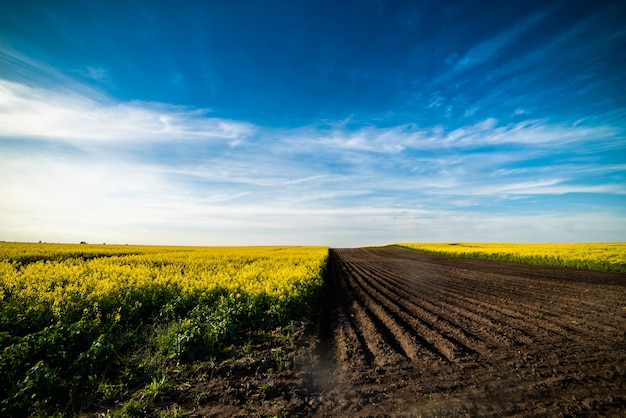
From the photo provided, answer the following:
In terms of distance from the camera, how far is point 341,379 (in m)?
5.84

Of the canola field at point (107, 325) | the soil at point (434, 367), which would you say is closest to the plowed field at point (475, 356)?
the soil at point (434, 367)

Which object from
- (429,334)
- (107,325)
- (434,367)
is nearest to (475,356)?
(434,367)

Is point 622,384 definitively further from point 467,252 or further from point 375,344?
point 467,252

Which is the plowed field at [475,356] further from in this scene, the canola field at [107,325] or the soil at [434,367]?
the canola field at [107,325]

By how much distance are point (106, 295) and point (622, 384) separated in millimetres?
12922

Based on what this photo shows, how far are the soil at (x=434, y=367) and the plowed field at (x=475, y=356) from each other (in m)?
0.03

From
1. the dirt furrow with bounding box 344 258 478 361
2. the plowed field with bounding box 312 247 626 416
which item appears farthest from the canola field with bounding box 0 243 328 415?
the dirt furrow with bounding box 344 258 478 361

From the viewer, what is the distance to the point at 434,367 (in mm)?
6223

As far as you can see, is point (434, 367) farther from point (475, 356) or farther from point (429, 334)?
point (429, 334)

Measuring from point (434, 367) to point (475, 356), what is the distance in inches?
52.0

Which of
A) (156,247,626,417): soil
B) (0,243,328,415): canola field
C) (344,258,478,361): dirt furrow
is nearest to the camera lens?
(156,247,626,417): soil

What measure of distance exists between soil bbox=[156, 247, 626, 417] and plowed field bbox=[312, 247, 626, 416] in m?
0.03

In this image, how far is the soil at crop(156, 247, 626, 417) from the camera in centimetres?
484

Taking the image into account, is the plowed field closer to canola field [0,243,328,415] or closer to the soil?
the soil
